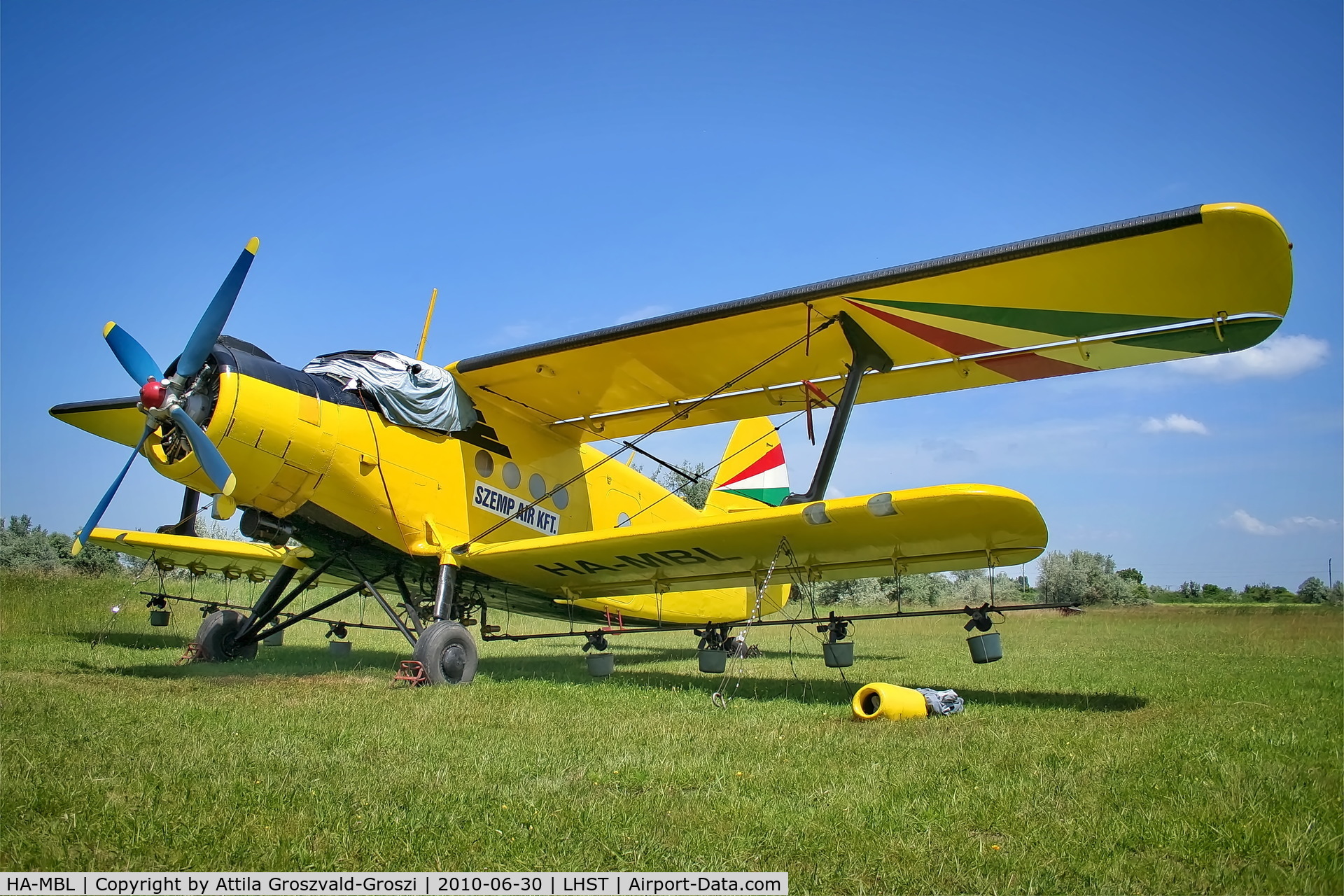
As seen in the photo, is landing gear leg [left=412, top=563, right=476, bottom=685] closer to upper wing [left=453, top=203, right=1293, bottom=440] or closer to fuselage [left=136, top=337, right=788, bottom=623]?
fuselage [left=136, top=337, right=788, bottom=623]

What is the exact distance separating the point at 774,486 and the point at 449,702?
915 centimetres

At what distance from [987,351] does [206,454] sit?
798 centimetres

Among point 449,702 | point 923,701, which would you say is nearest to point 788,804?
point 923,701

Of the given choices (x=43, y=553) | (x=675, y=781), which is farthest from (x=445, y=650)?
(x=43, y=553)

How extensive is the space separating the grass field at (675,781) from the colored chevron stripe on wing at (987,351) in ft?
11.6

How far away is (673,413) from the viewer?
11.1m

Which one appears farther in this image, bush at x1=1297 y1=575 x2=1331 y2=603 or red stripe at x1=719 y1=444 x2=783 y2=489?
bush at x1=1297 y1=575 x2=1331 y2=603

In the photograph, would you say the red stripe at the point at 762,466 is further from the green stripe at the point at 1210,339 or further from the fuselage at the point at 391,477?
the green stripe at the point at 1210,339

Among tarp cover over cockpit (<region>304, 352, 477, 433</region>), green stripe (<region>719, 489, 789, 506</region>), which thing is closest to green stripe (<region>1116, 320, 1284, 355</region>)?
green stripe (<region>719, 489, 789, 506</region>)

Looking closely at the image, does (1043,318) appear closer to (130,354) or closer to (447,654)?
(447,654)

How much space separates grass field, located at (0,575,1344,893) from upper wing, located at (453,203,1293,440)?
354 cm

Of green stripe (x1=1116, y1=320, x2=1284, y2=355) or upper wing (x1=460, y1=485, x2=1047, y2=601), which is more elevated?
green stripe (x1=1116, y1=320, x2=1284, y2=355)

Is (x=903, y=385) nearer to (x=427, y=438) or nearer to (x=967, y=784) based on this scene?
(x=427, y=438)

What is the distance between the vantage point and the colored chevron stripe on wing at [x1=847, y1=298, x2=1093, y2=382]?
8.68m
